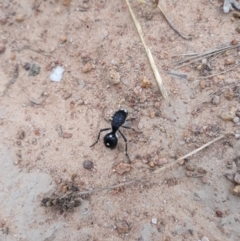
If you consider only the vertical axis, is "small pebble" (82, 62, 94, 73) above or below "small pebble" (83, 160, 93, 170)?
above

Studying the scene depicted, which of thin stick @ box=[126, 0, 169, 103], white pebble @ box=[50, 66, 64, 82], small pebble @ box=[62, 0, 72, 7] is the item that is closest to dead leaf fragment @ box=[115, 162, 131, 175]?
thin stick @ box=[126, 0, 169, 103]

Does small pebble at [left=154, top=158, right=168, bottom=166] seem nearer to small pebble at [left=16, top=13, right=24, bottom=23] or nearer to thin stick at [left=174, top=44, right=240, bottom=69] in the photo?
thin stick at [left=174, top=44, right=240, bottom=69]

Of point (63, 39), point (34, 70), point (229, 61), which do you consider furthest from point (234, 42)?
point (34, 70)

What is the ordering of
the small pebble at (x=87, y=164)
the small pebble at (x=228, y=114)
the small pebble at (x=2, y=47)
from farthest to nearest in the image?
the small pebble at (x=2, y=47)
the small pebble at (x=87, y=164)
the small pebble at (x=228, y=114)

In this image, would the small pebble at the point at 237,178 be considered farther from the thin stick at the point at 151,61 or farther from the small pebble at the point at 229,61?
the small pebble at the point at 229,61

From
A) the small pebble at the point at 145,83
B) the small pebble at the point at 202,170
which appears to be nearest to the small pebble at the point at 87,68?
the small pebble at the point at 145,83

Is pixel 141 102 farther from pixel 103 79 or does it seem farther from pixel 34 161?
pixel 34 161

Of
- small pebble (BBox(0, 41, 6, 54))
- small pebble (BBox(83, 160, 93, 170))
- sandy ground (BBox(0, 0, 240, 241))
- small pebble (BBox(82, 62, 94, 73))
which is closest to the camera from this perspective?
sandy ground (BBox(0, 0, 240, 241))
